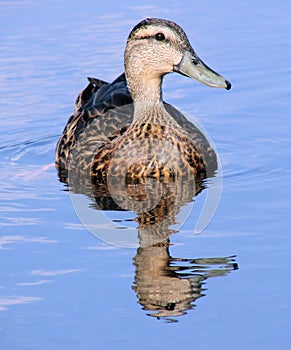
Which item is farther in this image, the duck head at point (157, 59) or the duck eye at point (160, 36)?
the duck eye at point (160, 36)

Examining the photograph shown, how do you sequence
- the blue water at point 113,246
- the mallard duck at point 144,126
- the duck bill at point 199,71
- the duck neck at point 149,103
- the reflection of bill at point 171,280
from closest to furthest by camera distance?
1. the blue water at point 113,246
2. the reflection of bill at point 171,280
3. the duck bill at point 199,71
4. the mallard duck at point 144,126
5. the duck neck at point 149,103

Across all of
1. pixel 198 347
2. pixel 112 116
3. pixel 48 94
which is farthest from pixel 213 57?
pixel 198 347

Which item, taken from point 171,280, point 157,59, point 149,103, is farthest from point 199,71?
point 171,280

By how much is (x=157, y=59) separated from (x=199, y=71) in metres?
0.55

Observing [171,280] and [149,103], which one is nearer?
[171,280]

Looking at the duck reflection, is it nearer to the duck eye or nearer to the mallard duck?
the mallard duck

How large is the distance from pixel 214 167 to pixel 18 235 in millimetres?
2326

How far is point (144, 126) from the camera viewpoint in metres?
9.27

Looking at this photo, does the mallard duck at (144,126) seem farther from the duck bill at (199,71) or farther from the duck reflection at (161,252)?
the duck reflection at (161,252)

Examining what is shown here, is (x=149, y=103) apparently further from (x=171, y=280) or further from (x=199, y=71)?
(x=171, y=280)

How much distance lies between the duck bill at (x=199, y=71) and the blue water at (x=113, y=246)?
86cm

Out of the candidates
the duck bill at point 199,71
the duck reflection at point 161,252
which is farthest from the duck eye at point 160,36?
the duck reflection at point 161,252

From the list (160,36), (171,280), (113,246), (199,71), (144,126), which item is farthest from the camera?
(144,126)

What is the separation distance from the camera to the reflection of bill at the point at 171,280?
629 centimetres
